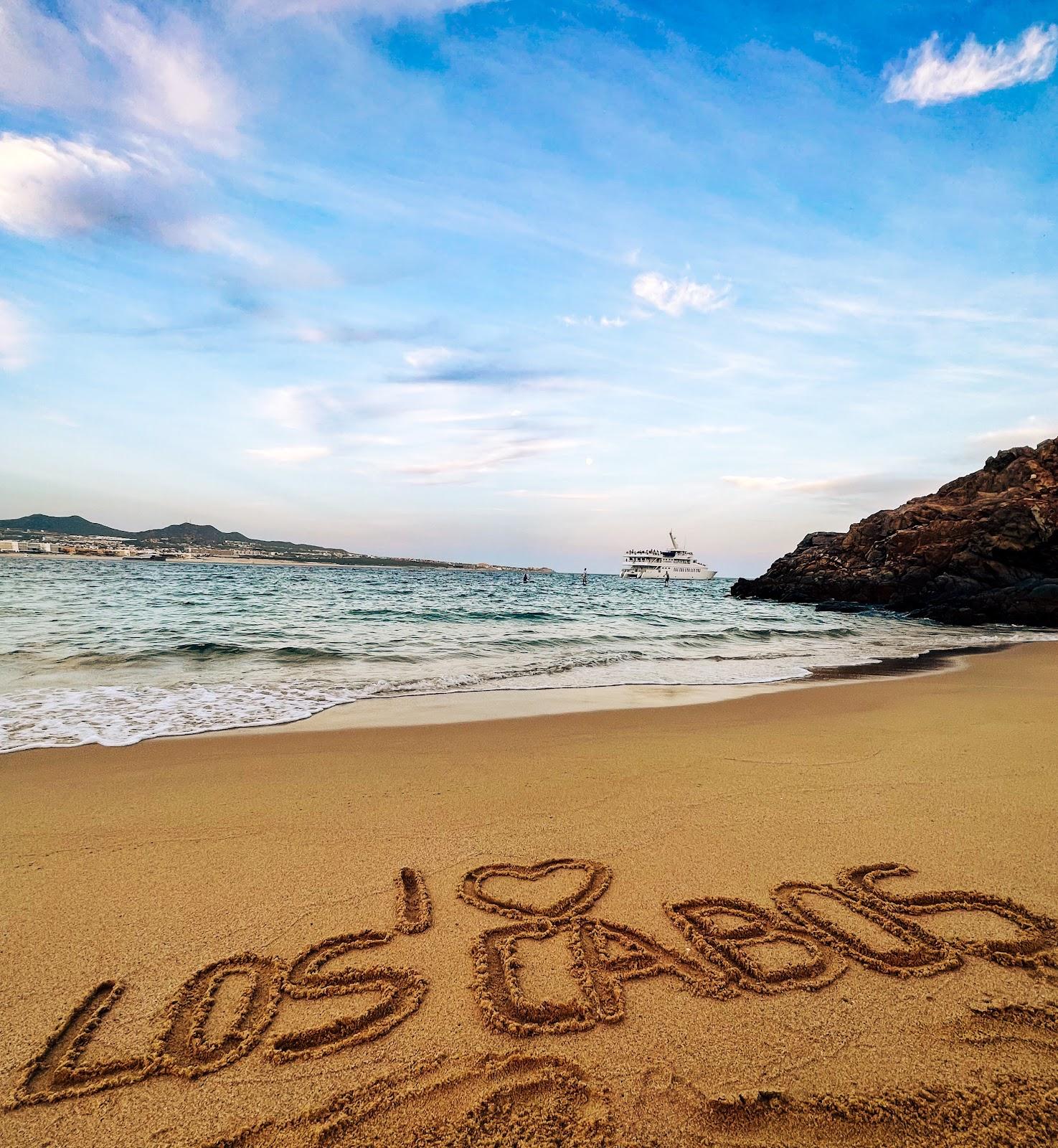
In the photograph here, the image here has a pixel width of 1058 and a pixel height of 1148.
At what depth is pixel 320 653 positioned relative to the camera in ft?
38.0

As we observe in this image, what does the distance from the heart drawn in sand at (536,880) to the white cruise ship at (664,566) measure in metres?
109

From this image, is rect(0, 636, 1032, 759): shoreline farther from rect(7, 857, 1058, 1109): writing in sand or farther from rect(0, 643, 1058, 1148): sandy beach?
rect(7, 857, 1058, 1109): writing in sand

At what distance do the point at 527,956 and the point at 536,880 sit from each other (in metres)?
0.61

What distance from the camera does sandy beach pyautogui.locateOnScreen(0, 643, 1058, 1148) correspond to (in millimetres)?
1723

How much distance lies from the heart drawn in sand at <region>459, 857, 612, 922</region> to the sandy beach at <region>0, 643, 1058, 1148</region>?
19mm

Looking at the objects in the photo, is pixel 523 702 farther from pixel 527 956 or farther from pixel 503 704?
pixel 527 956

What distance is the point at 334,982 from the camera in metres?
2.24

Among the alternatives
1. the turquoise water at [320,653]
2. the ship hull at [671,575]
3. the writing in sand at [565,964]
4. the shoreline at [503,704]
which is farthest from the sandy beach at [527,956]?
the ship hull at [671,575]

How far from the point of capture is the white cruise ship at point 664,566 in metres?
110

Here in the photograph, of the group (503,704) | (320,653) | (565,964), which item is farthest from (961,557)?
(565,964)

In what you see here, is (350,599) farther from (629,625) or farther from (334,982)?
(334,982)

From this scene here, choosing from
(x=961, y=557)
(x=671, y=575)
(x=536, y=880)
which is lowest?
(x=536, y=880)

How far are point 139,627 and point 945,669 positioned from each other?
17623 mm

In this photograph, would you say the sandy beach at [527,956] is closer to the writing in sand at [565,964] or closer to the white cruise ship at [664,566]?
the writing in sand at [565,964]
